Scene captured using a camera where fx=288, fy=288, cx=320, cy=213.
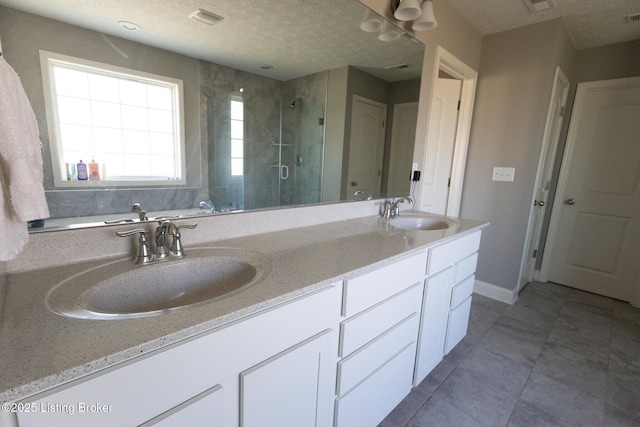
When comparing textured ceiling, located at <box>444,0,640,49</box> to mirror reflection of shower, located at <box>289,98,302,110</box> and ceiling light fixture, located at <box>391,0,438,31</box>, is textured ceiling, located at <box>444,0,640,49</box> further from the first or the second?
mirror reflection of shower, located at <box>289,98,302,110</box>

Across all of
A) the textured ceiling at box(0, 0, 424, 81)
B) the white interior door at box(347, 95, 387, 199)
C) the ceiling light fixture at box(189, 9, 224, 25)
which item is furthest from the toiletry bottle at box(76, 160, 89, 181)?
the white interior door at box(347, 95, 387, 199)

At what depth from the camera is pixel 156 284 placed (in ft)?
3.04

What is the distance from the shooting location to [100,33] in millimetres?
905

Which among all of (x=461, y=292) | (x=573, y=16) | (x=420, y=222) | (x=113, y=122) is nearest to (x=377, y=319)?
(x=461, y=292)

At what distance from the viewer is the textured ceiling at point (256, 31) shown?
2.97ft

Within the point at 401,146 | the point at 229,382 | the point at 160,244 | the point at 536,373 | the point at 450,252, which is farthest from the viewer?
the point at 401,146

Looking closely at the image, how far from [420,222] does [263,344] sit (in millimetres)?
1582

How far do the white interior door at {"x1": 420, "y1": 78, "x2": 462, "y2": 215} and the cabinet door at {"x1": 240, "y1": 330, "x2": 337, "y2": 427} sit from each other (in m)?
1.82

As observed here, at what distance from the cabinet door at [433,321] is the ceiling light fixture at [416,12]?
1.49 m

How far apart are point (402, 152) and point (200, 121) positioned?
1.52 meters

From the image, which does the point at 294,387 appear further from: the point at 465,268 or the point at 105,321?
the point at 465,268

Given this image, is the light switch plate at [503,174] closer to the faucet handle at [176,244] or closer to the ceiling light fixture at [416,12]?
the ceiling light fixture at [416,12]

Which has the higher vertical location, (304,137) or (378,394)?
(304,137)

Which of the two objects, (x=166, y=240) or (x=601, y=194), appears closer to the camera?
(x=166, y=240)
